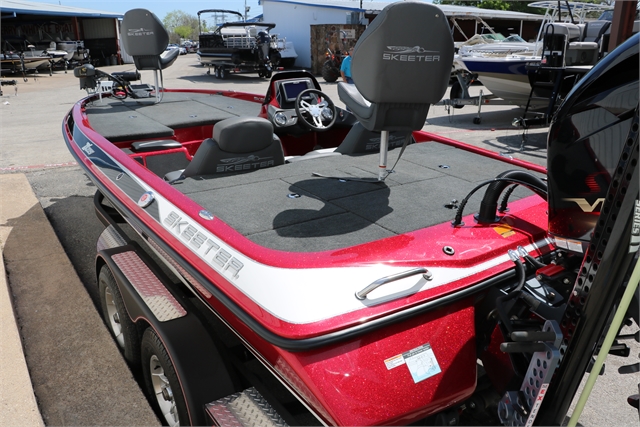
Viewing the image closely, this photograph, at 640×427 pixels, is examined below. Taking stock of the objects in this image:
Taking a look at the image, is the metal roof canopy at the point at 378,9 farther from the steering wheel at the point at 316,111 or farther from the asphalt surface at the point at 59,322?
the steering wheel at the point at 316,111

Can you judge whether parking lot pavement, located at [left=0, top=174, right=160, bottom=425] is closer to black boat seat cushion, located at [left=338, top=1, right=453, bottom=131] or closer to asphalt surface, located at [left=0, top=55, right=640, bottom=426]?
asphalt surface, located at [left=0, top=55, right=640, bottom=426]

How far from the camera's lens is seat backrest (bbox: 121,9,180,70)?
17.3 ft

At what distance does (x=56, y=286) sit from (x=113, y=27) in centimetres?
3275

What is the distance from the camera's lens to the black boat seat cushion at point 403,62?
2.30 metres

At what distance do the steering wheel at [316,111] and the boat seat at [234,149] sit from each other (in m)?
1.12

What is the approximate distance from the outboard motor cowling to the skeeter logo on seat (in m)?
1.13

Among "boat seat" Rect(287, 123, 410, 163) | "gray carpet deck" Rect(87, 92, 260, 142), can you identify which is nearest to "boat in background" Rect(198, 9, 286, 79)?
"gray carpet deck" Rect(87, 92, 260, 142)

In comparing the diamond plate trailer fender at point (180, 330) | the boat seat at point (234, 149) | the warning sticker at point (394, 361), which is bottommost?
the diamond plate trailer fender at point (180, 330)

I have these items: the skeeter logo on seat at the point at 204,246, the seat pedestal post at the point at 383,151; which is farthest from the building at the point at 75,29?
the skeeter logo on seat at the point at 204,246

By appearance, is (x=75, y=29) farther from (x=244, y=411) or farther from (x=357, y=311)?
(x=357, y=311)

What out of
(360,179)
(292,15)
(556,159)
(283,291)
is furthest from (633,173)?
(292,15)

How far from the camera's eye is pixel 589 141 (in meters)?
1.53

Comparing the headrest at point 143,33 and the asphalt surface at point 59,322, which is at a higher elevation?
the headrest at point 143,33

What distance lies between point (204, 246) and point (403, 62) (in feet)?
4.02
